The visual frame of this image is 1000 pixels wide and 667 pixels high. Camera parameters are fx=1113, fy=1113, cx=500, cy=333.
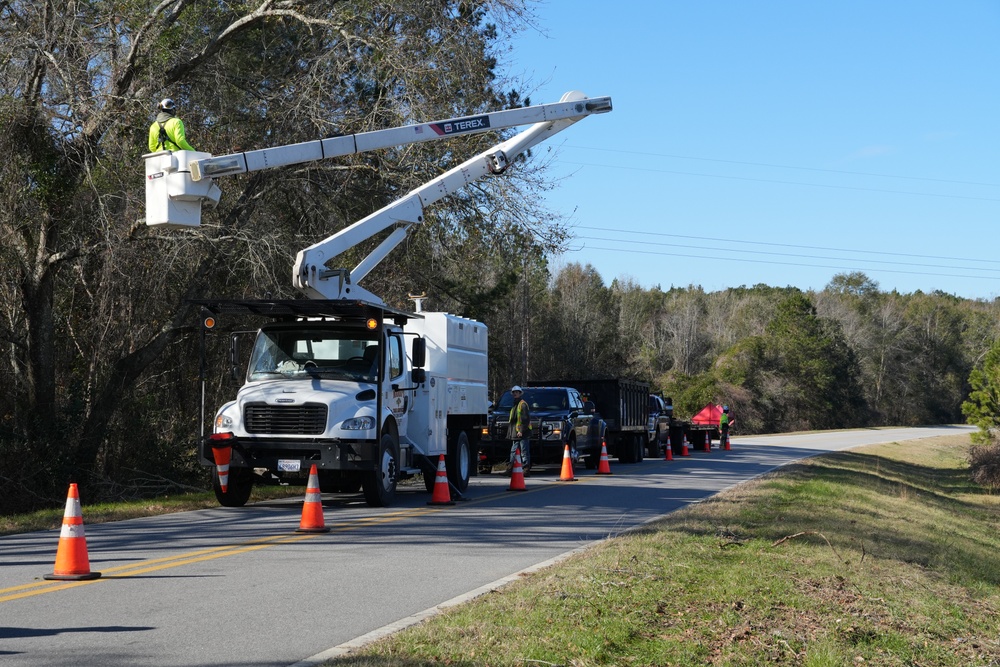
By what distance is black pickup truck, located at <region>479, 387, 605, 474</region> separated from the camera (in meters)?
25.4

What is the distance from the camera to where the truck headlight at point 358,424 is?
50.2 ft

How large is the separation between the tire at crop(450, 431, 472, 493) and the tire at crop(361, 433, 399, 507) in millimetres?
2199

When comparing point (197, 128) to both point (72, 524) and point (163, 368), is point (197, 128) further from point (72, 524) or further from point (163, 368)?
point (72, 524)

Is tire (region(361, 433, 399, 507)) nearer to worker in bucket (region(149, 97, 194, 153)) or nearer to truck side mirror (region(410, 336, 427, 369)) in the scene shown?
truck side mirror (region(410, 336, 427, 369))

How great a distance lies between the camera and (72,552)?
9430mm

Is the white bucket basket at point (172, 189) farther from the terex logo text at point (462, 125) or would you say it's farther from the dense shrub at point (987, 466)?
the dense shrub at point (987, 466)

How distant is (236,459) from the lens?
15.4 metres

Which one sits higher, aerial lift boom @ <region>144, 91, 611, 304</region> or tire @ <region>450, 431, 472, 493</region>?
aerial lift boom @ <region>144, 91, 611, 304</region>

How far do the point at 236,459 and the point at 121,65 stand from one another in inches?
317

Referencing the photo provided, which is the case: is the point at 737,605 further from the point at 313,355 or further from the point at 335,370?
the point at 313,355

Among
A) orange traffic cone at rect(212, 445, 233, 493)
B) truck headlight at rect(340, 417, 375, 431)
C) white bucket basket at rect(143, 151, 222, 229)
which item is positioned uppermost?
white bucket basket at rect(143, 151, 222, 229)

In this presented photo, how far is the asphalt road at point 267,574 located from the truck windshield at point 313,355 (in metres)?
1.99

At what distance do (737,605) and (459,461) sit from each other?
10852 mm

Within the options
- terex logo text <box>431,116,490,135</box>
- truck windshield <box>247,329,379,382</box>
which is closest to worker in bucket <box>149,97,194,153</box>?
truck windshield <box>247,329,379,382</box>
